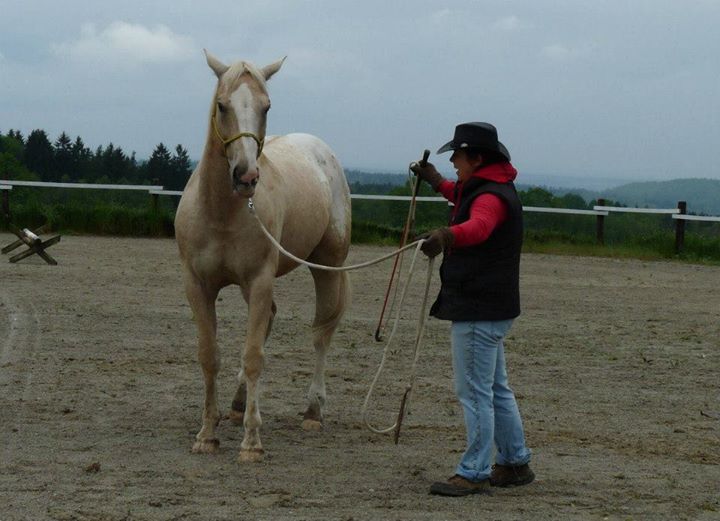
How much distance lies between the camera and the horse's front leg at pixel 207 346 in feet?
22.1

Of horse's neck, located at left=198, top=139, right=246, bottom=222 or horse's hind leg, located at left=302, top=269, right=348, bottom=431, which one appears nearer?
horse's neck, located at left=198, top=139, right=246, bottom=222

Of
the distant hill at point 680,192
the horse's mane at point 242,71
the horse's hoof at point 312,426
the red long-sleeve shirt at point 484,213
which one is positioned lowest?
the horse's hoof at point 312,426

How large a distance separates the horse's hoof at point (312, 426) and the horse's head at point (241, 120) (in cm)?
190

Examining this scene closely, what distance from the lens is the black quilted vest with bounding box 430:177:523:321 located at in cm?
572

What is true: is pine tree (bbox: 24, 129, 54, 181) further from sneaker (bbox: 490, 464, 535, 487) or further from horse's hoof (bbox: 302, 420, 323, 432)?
sneaker (bbox: 490, 464, 535, 487)

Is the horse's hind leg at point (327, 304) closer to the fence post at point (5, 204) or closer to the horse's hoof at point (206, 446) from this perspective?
the horse's hoof at point (206, 446)

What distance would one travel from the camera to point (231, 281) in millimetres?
6801

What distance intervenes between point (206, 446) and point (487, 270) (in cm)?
206

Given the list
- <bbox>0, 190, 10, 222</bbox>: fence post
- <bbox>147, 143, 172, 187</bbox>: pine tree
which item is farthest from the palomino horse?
<bbox>147, 143, 172, 187</bbox>: pine tree

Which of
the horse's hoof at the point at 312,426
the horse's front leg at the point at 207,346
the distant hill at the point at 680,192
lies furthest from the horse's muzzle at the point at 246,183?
the distant hill at the point at 680,192

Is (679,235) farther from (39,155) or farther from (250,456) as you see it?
(39,155)

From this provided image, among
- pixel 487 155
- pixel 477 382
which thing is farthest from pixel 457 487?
pixel 487 155

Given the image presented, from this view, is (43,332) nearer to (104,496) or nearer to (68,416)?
(68,416)

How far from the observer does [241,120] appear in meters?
6.17
